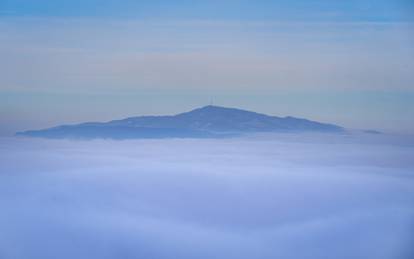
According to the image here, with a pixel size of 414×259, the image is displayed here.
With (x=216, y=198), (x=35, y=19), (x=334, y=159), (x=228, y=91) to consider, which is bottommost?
(x=216, y=198)

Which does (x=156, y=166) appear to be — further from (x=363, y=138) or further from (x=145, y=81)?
(x=363, y=138)

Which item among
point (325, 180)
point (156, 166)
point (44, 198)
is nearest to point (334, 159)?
point (325, 180)

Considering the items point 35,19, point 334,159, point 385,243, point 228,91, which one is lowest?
point 385,243

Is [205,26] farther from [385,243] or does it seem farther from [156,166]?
[385,243]

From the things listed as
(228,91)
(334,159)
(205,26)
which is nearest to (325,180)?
(334,159)

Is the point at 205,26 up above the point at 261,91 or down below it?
above

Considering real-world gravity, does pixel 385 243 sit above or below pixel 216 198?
below
